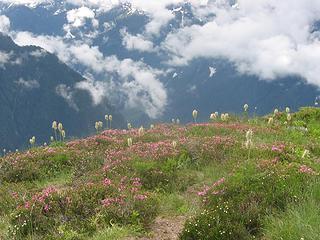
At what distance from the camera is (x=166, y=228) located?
9.73 m

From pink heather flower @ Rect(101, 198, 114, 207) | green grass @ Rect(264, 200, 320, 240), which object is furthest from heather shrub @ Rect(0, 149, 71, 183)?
green grass @ Rect(264, 200, 320, 240)

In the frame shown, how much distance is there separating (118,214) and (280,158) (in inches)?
171

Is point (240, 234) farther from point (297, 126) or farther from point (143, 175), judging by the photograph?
point (297, 126)

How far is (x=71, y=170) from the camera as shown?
14.7m

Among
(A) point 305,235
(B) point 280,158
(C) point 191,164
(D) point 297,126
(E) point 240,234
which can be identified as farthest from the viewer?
(D) point 297,126

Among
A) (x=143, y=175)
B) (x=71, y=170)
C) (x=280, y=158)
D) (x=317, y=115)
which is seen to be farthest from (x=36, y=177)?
(x=317, y=115)

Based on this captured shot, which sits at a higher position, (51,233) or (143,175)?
(143,175)

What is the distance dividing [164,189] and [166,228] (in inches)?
102

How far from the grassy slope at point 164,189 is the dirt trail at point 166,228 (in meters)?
0.15

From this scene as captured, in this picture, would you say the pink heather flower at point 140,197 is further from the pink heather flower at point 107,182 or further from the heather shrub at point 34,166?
the heather shrub at point 34,166

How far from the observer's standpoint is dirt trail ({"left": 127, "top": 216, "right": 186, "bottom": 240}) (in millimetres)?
9156

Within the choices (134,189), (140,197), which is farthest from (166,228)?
(134,189)

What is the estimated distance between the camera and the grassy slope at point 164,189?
8.55 m

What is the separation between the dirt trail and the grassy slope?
153 millimetres
